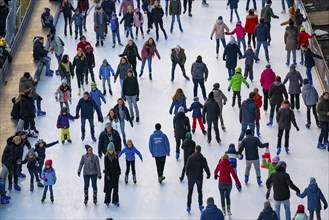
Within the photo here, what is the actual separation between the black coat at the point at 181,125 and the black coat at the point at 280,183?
3.72 m

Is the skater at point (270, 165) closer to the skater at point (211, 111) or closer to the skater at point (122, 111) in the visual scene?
the skater at point (211, 111)

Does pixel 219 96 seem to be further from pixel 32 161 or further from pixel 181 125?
pixel 32 161

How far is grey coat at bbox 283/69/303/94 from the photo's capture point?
103 ft

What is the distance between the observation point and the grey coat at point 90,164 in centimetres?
2681

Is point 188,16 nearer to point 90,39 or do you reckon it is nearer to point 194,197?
point 90,39

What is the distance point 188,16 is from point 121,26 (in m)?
2.61

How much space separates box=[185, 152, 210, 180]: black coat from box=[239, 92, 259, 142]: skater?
368cm

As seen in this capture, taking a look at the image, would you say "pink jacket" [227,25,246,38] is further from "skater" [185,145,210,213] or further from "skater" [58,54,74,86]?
"skater" [185,145,210,213]

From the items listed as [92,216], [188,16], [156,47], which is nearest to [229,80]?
[156,47]

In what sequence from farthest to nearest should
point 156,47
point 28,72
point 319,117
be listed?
1. point 156,47
2. point 28,72
3. point 319,117

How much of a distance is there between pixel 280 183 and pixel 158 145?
3477 millimetres

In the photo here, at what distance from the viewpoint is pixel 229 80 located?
34.7 metres

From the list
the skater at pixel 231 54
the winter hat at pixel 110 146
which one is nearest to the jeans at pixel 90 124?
the winter hat at pixel 110 146

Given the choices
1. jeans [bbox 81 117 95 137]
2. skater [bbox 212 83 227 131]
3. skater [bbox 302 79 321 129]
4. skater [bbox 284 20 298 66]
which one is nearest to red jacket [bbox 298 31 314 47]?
skater [bbox 284 20 298 66]
